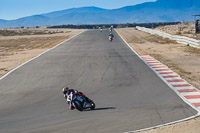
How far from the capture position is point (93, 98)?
10508 mm

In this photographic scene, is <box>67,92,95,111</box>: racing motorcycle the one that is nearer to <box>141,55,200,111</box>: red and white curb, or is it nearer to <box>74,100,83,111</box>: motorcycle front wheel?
<box>74,100,83,111</box>: motorcycle front wheel

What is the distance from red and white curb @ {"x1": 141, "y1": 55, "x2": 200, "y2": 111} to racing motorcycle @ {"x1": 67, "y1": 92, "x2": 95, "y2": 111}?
3380 mm

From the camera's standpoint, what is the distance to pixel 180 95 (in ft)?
35.7

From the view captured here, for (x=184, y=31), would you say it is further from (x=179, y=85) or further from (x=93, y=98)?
(x=93, y=98)

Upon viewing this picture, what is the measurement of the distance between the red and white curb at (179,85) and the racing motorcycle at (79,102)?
338cm

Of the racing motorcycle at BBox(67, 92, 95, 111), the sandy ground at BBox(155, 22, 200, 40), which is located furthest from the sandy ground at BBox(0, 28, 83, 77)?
the sandy ground at BBox(155, 22, 200, 40)

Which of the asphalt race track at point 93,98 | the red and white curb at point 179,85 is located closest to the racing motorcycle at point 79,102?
the asphalt race track at point 93,98

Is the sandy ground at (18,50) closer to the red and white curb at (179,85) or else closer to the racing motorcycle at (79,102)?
the racing motorcycle at (79,102)

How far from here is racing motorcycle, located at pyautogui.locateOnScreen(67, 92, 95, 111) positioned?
9039mm

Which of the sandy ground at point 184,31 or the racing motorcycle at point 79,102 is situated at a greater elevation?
the sandy ground at point 184,31

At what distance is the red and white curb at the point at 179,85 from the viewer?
10.3 m

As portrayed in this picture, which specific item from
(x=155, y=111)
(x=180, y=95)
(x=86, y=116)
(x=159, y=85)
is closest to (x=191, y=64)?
(x=159, y=85)

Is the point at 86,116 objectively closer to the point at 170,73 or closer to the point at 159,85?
the point at 159,85

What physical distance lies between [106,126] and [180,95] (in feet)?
13.7
